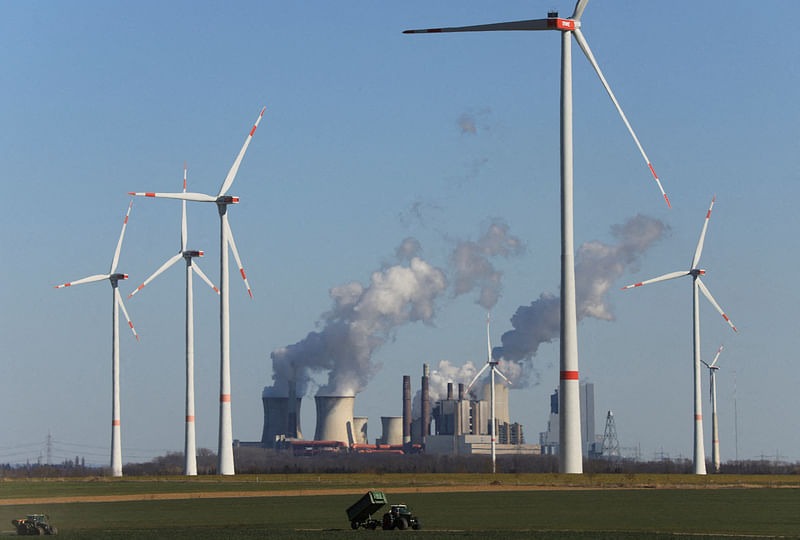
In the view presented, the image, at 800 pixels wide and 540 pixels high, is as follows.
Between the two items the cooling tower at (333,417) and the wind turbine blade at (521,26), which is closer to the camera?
the wind turbine blade at (521,26)

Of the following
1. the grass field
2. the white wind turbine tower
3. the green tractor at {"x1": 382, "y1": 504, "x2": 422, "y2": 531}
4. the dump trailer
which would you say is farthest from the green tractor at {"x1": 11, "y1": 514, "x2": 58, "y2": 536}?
the white wind turbine tower

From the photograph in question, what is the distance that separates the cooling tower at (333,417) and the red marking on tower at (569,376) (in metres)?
120

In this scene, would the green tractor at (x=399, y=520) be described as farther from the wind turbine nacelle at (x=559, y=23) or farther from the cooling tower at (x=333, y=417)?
the cooling tower at (x=333, y=417)

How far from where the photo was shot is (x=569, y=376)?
71.3m

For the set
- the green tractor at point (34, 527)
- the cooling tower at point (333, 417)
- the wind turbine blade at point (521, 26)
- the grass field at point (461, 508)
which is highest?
the wind turbine blade at point (521, 26)

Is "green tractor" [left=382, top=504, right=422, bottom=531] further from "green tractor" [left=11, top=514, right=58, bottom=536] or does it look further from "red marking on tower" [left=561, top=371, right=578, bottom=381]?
"red marking on tower" [left=561, top=371, right=578, bottom=381]

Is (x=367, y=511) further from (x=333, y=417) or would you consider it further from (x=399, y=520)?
(x=333, y=417)

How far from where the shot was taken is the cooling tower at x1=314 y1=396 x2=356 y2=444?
627ft

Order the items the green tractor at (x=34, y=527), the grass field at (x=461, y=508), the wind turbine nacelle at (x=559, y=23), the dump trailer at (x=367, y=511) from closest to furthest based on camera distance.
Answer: the grass field at (x=461, y=508) → the green tractor at (x=34, y=527) → the dump trailer at (x=367, y=511) → the wind turbine nacelle at (x=559, y=23)

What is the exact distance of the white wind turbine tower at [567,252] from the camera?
7138 cm

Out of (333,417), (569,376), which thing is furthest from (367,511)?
(333,417)

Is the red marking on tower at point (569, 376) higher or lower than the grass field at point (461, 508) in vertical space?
→ higher

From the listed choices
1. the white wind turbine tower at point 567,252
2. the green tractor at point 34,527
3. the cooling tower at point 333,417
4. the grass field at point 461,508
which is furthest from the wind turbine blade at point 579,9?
the cooling tower at point 333,417

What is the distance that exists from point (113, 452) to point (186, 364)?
43.5 feet
